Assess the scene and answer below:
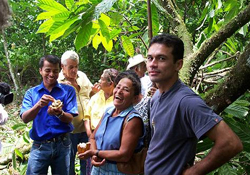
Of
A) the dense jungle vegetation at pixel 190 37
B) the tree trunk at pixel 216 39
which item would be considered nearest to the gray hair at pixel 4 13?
the dense jungle vegetation at pixel 190 37

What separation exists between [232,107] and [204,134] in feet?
3.09

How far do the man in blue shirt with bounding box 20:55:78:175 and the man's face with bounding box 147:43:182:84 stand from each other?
1.27m

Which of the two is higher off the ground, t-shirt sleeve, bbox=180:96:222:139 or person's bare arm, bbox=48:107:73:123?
t-shirt sleeve, bbox=180:96:222:139

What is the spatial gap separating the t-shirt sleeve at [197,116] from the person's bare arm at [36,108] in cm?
147

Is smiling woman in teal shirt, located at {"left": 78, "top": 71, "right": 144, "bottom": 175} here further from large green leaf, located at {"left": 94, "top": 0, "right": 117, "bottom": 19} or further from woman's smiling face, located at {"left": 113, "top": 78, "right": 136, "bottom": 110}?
large green leaf, located at {"left": 94, "top": 0, "right": 117, "bottom": 19}

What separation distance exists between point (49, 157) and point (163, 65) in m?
1.65

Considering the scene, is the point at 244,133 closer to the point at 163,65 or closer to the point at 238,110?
the point at 238,110

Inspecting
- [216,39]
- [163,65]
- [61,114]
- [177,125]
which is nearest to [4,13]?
[163,65]

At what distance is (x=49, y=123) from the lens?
8.29 feet

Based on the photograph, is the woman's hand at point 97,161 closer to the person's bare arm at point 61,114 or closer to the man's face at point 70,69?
the person's bare arm at point 61,114

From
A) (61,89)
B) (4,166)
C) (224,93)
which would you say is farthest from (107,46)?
(4,166)

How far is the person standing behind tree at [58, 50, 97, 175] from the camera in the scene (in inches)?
119

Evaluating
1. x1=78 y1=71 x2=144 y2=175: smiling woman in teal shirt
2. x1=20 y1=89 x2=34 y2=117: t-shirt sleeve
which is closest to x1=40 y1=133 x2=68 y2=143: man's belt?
x1=20 y1=89 x2=34 y2=117: t-shirt sleeve

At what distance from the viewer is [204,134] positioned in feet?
3.83
